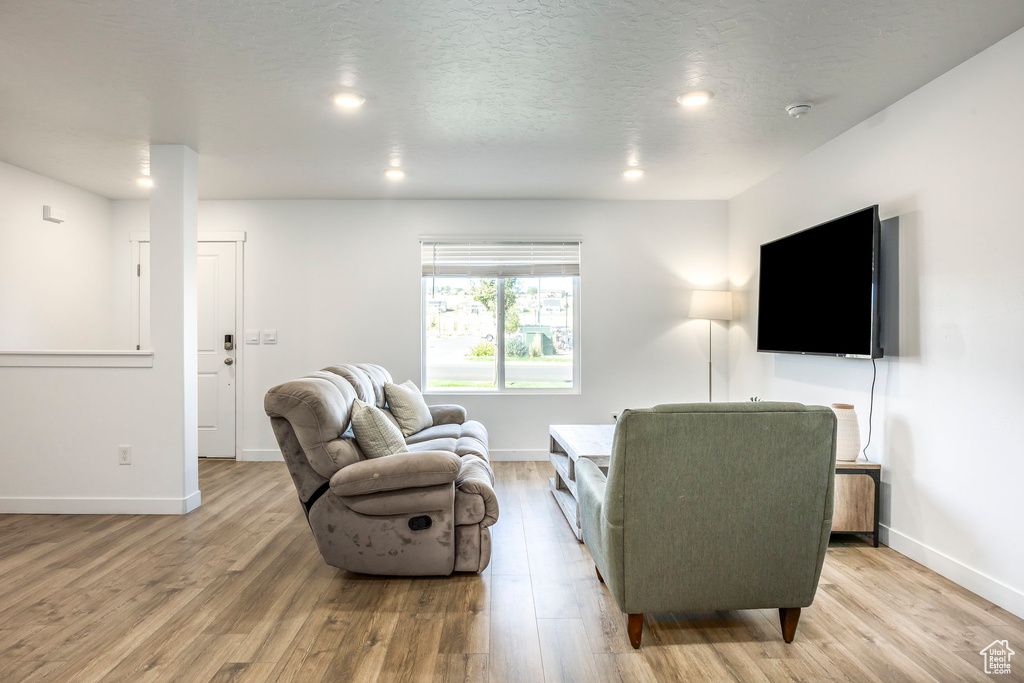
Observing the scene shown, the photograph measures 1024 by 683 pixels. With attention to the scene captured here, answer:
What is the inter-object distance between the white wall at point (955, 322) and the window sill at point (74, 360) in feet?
14.3

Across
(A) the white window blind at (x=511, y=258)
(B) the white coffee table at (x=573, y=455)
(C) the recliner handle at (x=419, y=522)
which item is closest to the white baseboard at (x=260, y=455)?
(A) the white window blind at (x=511, y=258)

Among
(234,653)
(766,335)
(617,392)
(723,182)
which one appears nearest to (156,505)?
(234,653)

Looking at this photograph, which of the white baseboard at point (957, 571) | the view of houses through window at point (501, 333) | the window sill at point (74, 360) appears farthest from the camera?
the view of houses through window at point (501, 333)

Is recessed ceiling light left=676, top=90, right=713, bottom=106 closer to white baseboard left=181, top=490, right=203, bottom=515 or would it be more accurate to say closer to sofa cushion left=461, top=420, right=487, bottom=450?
sofa cushion left=461, top=420, right=487, bottom=450

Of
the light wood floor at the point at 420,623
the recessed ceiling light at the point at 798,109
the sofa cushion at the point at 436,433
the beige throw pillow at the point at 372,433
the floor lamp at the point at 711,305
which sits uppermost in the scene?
the recessed ceiling light at the point at 798,109

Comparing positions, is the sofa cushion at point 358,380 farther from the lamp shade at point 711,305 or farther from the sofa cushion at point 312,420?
the lamp shade at point 711,305

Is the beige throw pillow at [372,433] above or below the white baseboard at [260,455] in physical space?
above

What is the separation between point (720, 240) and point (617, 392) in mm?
1656

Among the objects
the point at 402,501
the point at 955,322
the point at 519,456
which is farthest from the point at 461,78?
the point at 519,456

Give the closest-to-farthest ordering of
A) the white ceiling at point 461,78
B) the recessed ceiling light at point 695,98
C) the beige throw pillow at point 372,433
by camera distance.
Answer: the white ceiling at point 461,78
the beige throw pillow at point 372,433
the recessed ceiling light at point 695,98

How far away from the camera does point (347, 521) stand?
2674 millimetres

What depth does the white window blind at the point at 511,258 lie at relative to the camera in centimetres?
544

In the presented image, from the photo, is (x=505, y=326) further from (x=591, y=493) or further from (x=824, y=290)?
(x=591, y=493)

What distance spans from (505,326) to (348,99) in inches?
111
